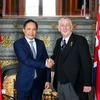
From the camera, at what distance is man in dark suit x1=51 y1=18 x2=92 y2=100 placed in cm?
261

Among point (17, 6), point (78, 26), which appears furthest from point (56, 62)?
point (17, 6)

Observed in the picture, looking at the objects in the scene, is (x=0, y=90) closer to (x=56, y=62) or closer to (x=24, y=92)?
(x=24, y=92)

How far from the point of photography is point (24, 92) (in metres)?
2.76

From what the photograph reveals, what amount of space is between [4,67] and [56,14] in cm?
154

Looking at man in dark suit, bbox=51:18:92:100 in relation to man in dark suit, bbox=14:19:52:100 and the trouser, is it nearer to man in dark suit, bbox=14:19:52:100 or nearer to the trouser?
the trouser

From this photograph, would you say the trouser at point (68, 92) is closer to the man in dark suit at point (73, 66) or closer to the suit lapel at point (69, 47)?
the man in dark suit at point (73, 66)

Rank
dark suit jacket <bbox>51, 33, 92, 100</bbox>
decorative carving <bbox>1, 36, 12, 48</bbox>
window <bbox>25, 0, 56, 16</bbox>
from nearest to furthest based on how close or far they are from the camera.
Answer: dark suit jacket <bbox>51, 33, 92, 100</bbox>
decorative carving <bbox>1, 36, 12, 48</bbox>
window <bbox>25, 0, 56, 16</bbox>

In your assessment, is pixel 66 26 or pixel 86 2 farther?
pixel 86 2

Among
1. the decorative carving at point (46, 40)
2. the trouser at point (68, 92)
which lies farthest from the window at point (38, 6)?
the trouser at point (68, 92)

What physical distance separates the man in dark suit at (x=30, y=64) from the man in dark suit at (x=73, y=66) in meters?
0.18

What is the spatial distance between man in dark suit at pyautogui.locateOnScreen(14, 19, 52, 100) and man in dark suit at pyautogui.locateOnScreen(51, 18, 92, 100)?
18cm

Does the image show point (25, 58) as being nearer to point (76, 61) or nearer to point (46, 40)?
point (76, 61)

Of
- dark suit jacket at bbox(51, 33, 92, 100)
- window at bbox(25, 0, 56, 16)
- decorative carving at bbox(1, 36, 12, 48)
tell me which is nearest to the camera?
dark suit jacket at bbox(51, 33, 92, 100)

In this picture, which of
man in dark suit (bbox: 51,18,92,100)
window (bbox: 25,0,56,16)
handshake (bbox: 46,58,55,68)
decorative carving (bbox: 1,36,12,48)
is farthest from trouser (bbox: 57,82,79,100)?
window (bbox: 25,0,56,16)
